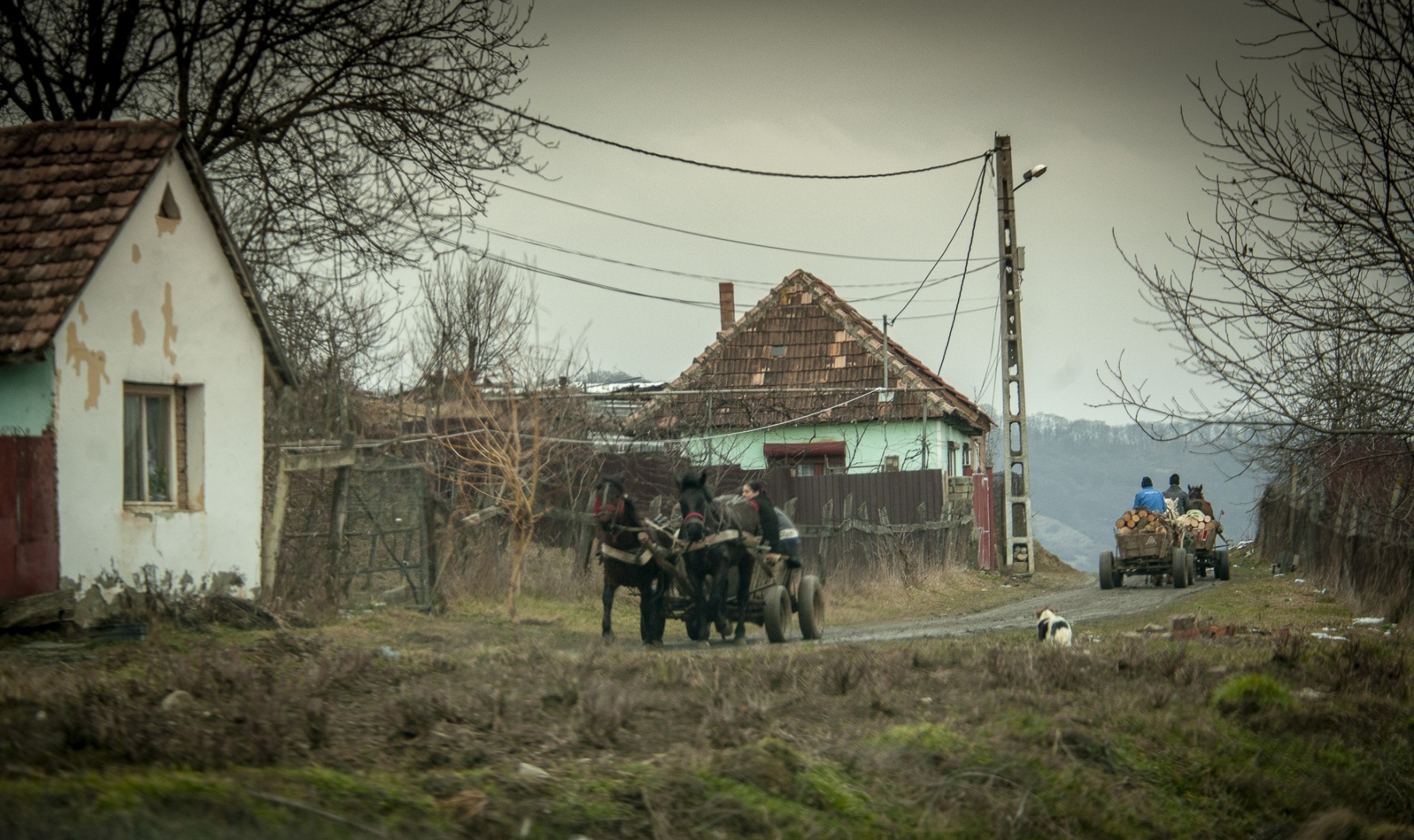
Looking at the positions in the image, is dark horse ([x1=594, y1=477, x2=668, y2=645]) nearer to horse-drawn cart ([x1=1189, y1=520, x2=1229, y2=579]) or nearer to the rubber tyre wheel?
the rubber tyre wheel

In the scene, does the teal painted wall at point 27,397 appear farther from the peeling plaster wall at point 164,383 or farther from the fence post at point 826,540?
A: the fence post at point 826,540

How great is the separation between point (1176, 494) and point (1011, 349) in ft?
14.5

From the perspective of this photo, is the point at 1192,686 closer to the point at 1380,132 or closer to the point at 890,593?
the point at 1380,132

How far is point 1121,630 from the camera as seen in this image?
47.3ft

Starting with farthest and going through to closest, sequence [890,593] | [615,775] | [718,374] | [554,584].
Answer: [718,374], [890,593], [554,584], [615,775]

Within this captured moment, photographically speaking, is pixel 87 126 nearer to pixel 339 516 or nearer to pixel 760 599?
pixel 339 516

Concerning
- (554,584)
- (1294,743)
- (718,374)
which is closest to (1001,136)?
(718,374)

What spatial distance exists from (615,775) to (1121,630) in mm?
9621

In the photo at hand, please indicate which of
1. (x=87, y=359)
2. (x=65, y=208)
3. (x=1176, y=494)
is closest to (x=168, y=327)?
(x=87, y=359)

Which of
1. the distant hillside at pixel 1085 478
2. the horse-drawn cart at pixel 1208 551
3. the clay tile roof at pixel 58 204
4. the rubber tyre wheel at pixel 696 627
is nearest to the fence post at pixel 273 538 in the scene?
the clay tile roof at pixel 58 204

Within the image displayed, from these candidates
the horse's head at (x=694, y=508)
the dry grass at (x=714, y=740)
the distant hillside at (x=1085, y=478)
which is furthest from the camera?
the distant hillside at (x=1085, y=478)

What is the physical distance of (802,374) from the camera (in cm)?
3353

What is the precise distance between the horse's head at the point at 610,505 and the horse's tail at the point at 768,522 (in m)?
1.64

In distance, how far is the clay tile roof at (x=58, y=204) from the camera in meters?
11.6
